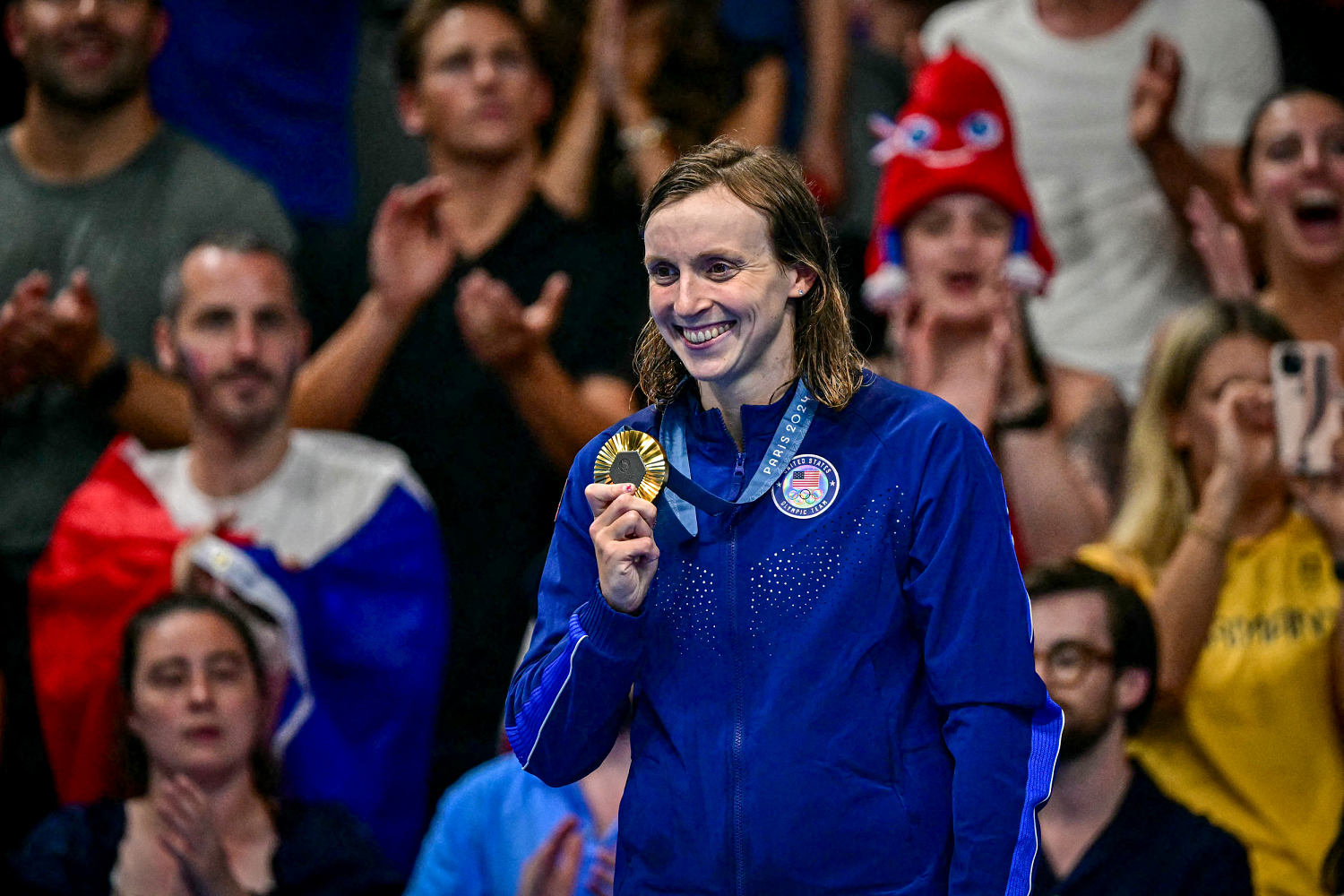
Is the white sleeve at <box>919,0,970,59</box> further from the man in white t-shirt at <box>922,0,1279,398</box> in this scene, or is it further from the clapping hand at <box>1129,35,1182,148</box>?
the clapping hand at <box>1129,35,1182,148</box>

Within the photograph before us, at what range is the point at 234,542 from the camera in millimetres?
4172

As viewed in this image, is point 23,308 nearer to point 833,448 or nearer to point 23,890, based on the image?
point 23,890

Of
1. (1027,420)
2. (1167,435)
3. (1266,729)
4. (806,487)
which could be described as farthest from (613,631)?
(1167,435)

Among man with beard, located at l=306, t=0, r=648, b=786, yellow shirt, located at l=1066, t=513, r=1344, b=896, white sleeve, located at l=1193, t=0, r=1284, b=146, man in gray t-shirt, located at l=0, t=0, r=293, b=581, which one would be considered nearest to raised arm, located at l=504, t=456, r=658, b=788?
yellow shirt, located at l=1066, t=513, r=1344, b=896

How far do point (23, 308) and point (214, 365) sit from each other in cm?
45

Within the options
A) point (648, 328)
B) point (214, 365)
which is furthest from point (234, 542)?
point (648, 328)

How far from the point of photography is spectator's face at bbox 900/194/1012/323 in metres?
4.42

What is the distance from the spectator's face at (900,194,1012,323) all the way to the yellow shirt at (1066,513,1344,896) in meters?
0.77

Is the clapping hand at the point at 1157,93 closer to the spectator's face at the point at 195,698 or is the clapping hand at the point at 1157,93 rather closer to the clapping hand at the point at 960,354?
the clapping hand at the point at 960,354

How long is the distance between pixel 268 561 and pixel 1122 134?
2.66 m

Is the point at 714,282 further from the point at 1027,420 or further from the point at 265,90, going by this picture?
the point at 265,90

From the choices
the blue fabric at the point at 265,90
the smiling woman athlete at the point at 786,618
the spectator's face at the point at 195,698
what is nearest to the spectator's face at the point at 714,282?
the smiling woman athlete at the point at 786,618

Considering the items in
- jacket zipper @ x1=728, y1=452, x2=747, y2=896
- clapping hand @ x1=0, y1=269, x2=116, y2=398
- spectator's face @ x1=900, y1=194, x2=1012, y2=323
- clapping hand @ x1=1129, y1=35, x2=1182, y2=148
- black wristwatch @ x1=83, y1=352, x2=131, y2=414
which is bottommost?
jacket zipper @ x1=728, y1=452, x2=747, y2=896

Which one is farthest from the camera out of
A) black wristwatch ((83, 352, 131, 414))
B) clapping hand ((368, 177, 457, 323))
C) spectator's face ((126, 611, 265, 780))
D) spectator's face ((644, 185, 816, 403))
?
clapping hand ((368, 177, 457, 323))
